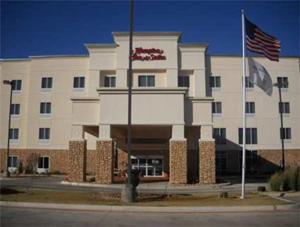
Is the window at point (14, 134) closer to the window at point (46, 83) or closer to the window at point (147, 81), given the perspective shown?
the window at point (46, 83)

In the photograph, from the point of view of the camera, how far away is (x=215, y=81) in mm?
53188

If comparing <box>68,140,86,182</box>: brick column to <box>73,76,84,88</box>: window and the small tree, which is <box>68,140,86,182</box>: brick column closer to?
<box>73,76,84,88</box>: window

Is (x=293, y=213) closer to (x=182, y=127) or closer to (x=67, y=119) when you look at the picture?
(x=182, y=127)

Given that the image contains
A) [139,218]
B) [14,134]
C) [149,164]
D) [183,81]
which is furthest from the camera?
[14,134]

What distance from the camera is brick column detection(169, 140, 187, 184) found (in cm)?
3150

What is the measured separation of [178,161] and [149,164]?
12.1 metres

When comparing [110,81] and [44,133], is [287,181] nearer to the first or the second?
[110,81]

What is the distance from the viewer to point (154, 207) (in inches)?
655

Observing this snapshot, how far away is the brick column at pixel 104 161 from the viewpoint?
31.6 m

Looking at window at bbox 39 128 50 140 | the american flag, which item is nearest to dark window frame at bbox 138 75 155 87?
window at bbox 39 128 50 140

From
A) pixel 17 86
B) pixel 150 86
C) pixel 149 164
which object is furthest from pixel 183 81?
pixel 17 86

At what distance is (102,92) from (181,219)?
18.9 meters

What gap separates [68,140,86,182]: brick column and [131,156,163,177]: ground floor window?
11025mm

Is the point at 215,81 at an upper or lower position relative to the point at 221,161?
upper
